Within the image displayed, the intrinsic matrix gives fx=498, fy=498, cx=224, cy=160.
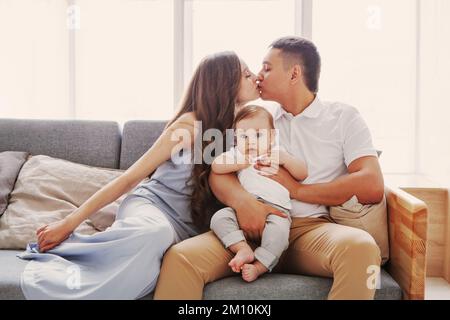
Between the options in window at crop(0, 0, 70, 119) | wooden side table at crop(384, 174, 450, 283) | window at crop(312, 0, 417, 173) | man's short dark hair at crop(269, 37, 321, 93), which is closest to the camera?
man's short dark hair at crop(269, 37, 321, 93)

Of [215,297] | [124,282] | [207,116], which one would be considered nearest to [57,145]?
[207,116]

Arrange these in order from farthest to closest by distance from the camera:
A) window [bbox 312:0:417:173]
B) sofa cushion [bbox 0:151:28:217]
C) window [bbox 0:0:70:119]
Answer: window [bbox 0:0:70:119], window [bbox 312:0:417:173], sofa cushion [bbox 0:151:28:217]

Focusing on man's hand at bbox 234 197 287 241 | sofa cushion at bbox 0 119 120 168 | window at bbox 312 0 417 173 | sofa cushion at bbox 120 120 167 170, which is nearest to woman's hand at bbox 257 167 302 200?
man's hand at bbox 234 197 287 241

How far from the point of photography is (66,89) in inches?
115

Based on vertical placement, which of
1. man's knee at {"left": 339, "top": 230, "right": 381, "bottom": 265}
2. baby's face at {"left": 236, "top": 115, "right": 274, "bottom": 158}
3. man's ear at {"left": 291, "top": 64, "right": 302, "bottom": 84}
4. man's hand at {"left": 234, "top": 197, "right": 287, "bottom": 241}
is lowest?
man's knee at {"left": 339, "top": 230, "right": 381, "bottom": 265}

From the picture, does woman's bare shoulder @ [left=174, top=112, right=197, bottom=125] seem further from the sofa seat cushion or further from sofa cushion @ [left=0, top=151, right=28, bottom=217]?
sofa cushion @ [left=0, top=151, right=28, bottom=217]

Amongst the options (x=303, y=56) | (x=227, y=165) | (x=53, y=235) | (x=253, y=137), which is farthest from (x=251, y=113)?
(x=53, y=235)

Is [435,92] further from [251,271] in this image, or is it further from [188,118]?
[251,271]

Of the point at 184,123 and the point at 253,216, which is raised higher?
the point at 184,123

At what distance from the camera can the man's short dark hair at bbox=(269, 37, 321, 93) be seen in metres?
1.78

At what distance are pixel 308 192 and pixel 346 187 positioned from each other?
0.39 ft

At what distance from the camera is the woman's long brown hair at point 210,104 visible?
64.9 inches

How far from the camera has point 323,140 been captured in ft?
5.60

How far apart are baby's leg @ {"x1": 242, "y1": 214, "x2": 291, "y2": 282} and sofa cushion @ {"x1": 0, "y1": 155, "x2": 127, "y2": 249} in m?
0.65
